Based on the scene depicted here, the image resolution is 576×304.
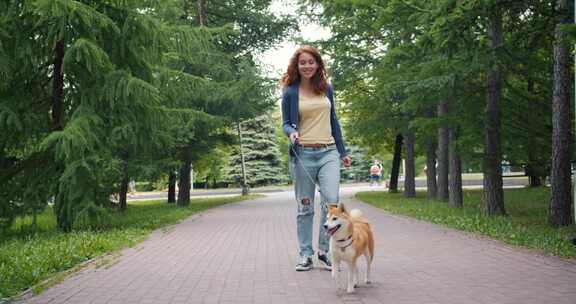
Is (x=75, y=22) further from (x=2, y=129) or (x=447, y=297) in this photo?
(x=447, y=297)

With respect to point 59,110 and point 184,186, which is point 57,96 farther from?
point 184,186

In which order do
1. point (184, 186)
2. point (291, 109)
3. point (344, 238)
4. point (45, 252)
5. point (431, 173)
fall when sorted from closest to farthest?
point (344, 238) < point (291, 109) < point (45, 252) < point (431, 173) < point (184, 186)

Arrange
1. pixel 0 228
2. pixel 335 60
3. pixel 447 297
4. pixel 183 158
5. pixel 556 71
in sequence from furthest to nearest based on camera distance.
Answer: pixel 183 158
pixel 335 60
pixel 0 228
pixel 556 71
pixel 447 297

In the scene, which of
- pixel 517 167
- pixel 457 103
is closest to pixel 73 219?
pixel 457 103

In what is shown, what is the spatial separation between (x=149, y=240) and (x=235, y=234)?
170cm

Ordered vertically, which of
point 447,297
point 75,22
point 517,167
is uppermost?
point 75,22

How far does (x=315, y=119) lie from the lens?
6742 millimetres

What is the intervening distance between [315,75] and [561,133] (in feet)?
21.0

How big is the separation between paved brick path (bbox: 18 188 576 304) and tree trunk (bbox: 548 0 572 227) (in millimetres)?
2252

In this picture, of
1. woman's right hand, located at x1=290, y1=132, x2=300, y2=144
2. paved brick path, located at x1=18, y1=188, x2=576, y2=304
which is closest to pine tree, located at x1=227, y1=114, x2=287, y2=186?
paved brick path, located at x1=18, y1=188, x2=576, y2=304

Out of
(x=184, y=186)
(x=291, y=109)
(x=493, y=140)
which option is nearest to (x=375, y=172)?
(x=184, y=186)

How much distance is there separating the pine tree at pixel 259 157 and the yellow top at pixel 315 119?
47.6 m

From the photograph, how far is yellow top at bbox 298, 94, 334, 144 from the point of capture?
673 cm

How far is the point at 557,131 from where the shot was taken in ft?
37.2
